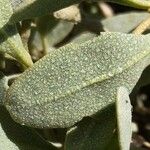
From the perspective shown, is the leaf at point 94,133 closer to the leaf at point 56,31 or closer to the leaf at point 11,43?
the leaf at point 11,43

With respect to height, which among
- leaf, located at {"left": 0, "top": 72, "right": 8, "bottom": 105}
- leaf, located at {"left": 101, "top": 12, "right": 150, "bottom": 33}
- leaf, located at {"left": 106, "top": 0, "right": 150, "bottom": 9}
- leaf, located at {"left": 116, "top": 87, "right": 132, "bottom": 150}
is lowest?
leaf, located at {"left": 101, "top": 12, "right": 150, "bottom": 33}

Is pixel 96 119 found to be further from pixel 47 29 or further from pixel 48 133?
pixel 47 29

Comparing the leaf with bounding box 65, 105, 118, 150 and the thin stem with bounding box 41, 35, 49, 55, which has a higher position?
the leaf with bounding box 65, 105, 118, 150

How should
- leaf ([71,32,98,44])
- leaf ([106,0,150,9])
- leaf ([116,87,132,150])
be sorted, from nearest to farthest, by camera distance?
leaf ([116,87,132,150]) < leaf ([106,0,150,9]) < leaf ([71,32,98,44])

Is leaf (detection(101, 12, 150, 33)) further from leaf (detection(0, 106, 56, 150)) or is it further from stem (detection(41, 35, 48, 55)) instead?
leaf (detection(0, 106, 56, 150))

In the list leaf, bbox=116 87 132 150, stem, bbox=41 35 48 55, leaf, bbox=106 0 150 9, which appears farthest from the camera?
stem, bbox=41 35 48 55

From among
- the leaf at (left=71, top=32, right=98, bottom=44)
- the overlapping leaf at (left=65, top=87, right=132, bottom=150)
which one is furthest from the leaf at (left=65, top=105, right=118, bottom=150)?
the leaf at (left=71, top=32, right=98, bottom=44)

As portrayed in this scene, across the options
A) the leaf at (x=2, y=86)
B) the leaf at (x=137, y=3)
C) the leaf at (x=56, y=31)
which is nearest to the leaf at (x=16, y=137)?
the leaf at (x=2, y=86)
